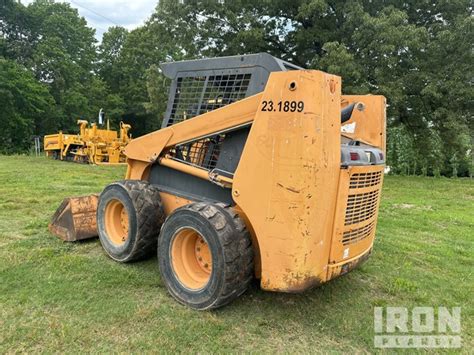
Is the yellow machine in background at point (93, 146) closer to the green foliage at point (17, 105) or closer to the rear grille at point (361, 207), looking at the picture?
the green foliage at point (17, 105)

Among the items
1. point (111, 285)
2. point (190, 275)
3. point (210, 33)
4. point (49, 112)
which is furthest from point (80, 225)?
point (49, 112)

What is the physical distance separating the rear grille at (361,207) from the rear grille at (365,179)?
0.08 metres

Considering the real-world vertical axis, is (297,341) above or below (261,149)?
below

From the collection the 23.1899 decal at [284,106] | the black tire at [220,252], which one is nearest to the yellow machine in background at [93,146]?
the black tire at [220,252]

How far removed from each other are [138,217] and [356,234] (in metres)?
2.10

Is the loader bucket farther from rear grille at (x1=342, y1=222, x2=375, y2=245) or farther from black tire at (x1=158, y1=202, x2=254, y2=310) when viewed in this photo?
rear grille at (x1=342, y1=222, x2=375, y2=245)

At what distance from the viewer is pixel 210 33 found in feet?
53.2

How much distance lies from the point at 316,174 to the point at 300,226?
40 cm

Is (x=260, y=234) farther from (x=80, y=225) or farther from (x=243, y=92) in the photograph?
(x=80, y=225)

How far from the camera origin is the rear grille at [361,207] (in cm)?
331

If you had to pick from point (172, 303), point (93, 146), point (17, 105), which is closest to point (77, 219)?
point (172, 303)

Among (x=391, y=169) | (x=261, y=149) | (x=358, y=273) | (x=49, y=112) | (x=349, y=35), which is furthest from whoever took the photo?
(x=49, y=112)

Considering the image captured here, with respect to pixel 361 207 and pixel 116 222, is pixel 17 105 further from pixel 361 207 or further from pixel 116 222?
pixel 361 207

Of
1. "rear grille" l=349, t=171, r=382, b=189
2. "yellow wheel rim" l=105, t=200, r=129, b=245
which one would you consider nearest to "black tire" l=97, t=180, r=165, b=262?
"yellow wheel rim" l=105, t=200, r=129, b=245
